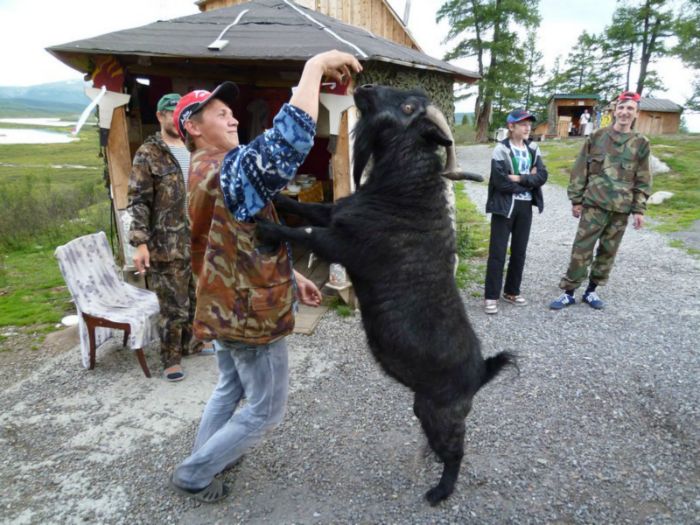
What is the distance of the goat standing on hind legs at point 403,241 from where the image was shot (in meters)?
2.15

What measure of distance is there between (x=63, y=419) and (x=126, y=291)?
155cm

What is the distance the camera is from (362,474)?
2.98 meters

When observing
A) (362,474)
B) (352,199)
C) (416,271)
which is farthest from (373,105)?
(362,474)

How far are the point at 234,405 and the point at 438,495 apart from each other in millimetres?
1355

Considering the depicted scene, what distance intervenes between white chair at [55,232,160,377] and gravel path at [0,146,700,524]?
1.05ft

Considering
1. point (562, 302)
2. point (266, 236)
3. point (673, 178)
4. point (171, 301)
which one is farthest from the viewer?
point (673, 178)

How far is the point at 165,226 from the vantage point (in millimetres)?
4000

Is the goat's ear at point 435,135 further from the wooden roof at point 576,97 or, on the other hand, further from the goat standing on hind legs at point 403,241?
the wooden roof at point 576,97

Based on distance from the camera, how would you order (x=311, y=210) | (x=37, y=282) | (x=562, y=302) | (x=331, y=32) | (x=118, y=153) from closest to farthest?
(x=311, y=210) < (x=118, y=153) < (x=331, y=32) < (x=562, y=302) < (x=37, y=282)

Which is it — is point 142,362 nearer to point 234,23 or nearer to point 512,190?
point 512,190

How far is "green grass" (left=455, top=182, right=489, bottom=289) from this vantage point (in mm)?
7043

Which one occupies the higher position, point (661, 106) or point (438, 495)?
point (661, 106)

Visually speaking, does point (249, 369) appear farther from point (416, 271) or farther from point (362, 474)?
point (362, 474)

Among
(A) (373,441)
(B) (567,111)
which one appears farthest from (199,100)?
(B) (567,111)
